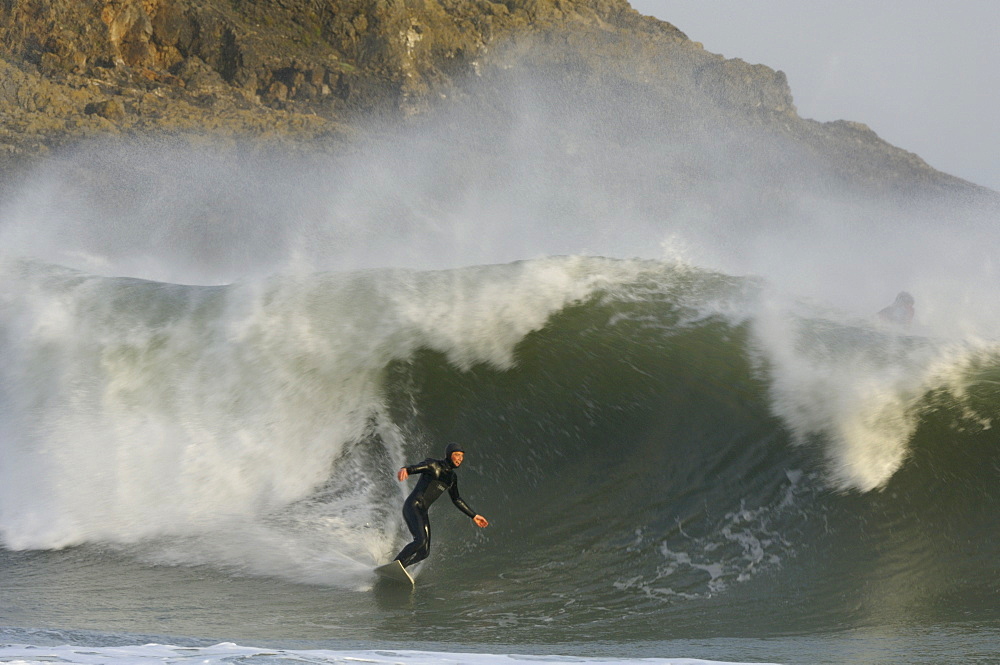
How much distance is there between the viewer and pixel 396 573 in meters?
6.44

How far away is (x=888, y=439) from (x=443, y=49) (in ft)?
163

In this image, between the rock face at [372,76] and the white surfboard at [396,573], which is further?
the rock face at [372,76]

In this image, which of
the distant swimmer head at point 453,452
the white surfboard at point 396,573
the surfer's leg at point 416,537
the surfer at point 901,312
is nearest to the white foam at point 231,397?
the white surfboard at point 396,573

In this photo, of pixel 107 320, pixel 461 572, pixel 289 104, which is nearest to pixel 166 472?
pixel 107 320

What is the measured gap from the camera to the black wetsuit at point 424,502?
21.5 feet

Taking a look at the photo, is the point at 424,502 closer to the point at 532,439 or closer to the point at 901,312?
the point at 532,439

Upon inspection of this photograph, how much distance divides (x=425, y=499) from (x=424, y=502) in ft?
0.07

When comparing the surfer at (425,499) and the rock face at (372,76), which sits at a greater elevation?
the rock face at (372,76)

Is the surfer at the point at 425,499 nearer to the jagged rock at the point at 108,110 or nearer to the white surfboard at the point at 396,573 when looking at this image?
the white surfboard at the point at 396,573

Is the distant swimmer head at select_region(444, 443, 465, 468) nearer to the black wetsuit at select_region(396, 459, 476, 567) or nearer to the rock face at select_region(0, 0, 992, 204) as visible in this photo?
the black wetsuit at select_region(396, 459, 476, 567)

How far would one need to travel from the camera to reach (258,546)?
722cm

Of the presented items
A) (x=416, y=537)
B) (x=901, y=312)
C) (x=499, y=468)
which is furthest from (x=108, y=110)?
(x=416, y=537)

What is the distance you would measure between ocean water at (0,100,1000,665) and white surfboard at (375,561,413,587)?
0.43 feet

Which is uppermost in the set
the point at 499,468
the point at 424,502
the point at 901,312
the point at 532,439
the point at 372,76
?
the point at 372,76
